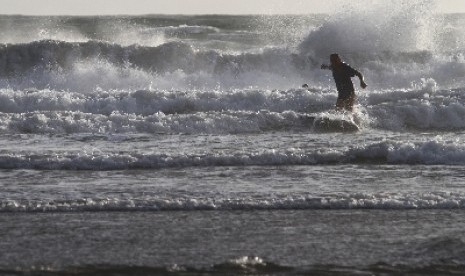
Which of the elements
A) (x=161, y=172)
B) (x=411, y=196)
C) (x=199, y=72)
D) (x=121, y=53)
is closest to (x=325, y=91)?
(x=199, y=72)

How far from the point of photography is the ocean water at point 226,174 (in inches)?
318

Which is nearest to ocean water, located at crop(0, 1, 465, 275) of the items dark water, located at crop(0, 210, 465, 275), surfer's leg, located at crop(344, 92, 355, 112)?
dark water, located at crop(0, 210, 465, 275)

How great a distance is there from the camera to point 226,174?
12289 millimetres

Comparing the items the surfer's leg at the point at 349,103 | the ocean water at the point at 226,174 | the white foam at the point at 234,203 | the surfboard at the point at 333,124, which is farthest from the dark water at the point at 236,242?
the surfer's leg at the point at 349,103

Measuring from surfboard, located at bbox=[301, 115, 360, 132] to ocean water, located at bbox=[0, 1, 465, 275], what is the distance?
5 cm

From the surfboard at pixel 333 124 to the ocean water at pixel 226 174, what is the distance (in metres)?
0.05

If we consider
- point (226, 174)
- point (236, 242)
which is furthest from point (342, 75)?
point (236, 242)

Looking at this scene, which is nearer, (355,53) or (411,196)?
(411,196)

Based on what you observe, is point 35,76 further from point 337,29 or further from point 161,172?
point 161,172

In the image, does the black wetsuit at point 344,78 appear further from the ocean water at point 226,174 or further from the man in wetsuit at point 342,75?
the ocean water at point 226,174

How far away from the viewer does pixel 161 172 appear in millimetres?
12562

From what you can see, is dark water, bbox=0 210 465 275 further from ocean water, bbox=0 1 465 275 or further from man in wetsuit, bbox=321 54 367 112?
man in wetsuit, bbox=321 54 367 112

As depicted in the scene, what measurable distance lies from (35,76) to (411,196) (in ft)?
61.4

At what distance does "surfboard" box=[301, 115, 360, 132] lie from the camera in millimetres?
17688
